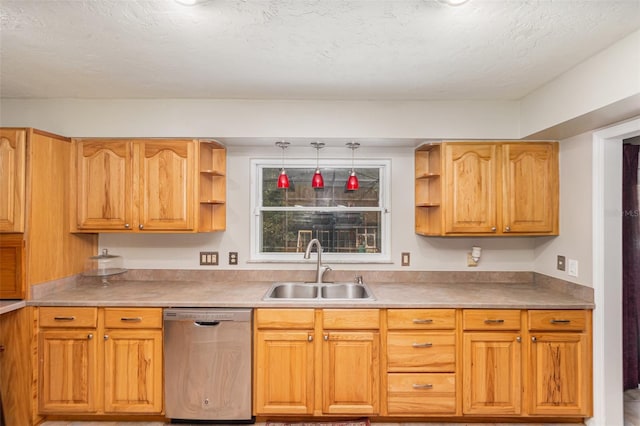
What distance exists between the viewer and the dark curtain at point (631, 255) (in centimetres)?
266

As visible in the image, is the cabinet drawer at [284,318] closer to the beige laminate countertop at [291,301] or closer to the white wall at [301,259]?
the beige laminate countertop at [291,301]

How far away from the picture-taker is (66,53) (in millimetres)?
1945

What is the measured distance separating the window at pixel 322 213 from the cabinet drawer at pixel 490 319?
3.01 ft

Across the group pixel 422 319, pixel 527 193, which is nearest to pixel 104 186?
pixel 422 319

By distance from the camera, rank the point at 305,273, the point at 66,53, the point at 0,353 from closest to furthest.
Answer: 1. the point at 66,53
2. the point at 0,353
3. the point at 305,273

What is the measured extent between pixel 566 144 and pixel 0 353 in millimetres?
4257

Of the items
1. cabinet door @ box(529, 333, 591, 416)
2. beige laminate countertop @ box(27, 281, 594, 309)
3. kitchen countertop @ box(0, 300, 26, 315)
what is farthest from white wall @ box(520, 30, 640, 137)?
kitchen countertop @ box(0, 300, 26, 315)

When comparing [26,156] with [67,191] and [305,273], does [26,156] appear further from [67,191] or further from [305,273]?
[305,273]

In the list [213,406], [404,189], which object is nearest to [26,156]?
[213,406]

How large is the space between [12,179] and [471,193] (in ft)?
10.6

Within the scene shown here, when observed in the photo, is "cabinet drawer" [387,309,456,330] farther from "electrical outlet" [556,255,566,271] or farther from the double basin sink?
"electrical outlet" [556,255,566,271]

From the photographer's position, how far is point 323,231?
122 inches

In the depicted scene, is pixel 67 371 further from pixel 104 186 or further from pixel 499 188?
pixel 499 188

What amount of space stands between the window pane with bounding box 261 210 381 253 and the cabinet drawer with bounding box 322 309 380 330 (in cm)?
81
